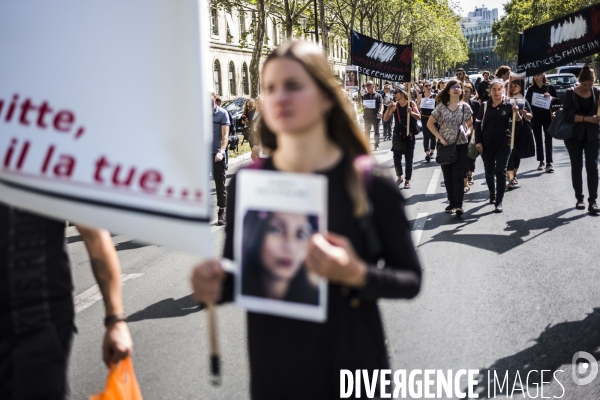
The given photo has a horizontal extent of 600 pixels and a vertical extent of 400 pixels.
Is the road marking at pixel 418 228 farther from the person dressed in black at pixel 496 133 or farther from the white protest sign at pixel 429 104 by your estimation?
the white protest sign at pixel 429 104

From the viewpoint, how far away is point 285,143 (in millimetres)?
1964

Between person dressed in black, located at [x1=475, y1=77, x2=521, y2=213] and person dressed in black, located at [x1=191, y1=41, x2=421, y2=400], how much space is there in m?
8.72

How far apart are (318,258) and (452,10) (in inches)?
3277

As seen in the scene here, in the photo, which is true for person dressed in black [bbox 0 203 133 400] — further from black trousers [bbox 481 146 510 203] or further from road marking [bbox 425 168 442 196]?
road marking [bbox 425 168 442 196]

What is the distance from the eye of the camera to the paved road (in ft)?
15.4

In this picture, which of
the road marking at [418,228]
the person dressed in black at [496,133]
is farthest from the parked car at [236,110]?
the road marking at [418,228]

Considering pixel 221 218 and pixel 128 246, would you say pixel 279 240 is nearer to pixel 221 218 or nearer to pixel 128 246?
pixel 128 246

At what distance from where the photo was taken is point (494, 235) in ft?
28.6

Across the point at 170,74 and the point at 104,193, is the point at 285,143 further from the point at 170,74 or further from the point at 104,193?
the point at 104,193

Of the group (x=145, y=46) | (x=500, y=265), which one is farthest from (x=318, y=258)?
(x=500, y=265)

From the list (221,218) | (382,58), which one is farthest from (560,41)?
(382,58)

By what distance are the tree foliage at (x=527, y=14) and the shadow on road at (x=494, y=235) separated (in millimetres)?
43990

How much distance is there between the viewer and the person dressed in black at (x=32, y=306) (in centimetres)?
219

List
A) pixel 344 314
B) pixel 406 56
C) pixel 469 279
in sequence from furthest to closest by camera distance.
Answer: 1. pixel 406 56
2. pixel 469 279
3. pixel 344 314
